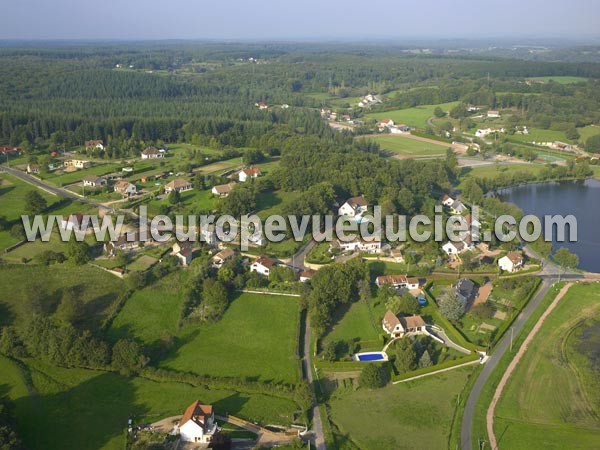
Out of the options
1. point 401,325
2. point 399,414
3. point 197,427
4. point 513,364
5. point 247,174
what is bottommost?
point 399,414

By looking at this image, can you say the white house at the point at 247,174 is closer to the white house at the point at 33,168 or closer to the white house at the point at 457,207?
the white house at the point at 457,207

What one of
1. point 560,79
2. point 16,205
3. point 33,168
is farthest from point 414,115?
point 16,205

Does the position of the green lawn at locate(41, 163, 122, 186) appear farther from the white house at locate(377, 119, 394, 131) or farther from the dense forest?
the white house at locate(377, 119, 394, 131)

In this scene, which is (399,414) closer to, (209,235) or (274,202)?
(209,235)

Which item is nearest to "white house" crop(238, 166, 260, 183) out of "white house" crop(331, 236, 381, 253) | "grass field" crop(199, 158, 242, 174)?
"grass field" crop(199, 158, 242, 174)

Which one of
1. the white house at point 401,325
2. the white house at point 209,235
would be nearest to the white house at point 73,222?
the white house at point 209,235

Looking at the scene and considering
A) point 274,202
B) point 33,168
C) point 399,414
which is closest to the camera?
point 399,414

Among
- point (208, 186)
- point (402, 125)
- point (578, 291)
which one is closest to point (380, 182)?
point (208, 186)
